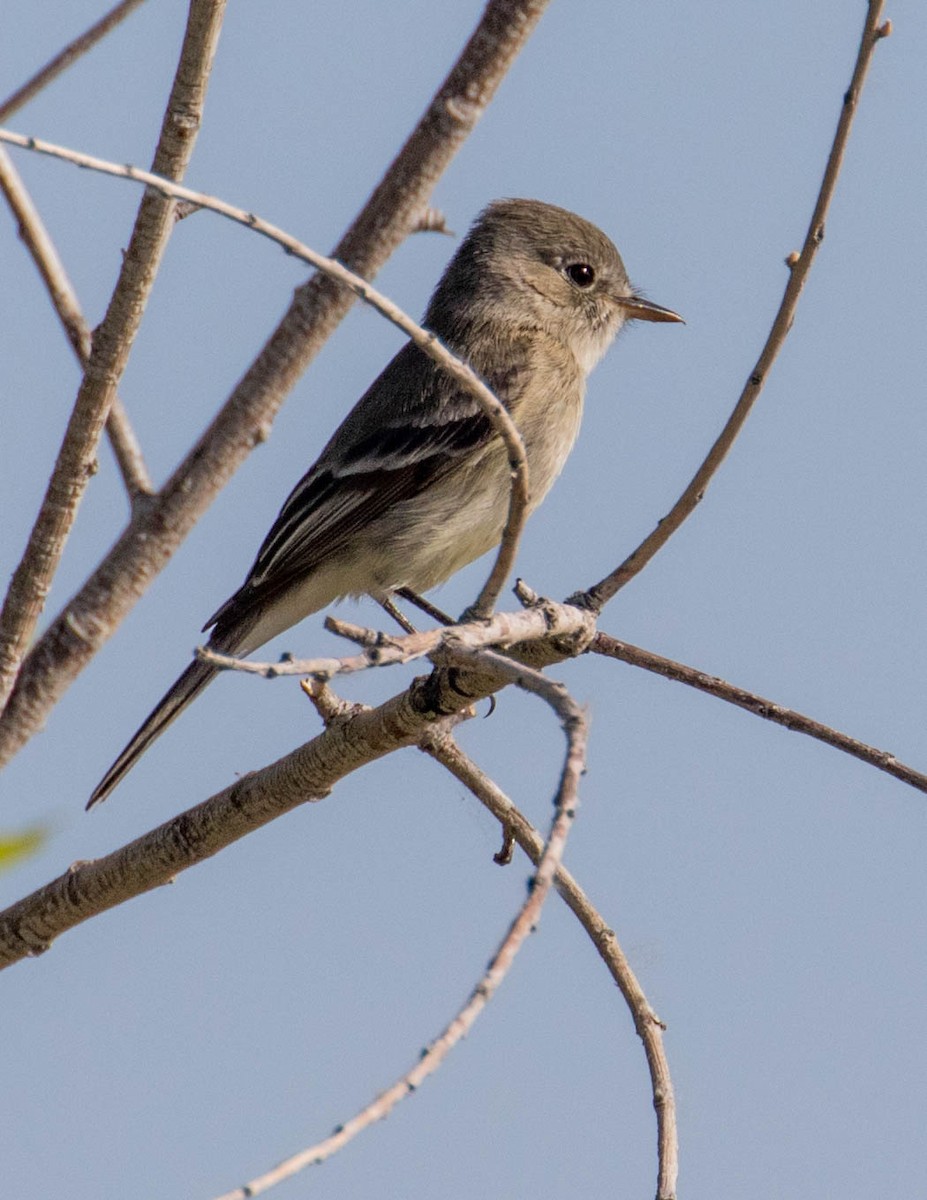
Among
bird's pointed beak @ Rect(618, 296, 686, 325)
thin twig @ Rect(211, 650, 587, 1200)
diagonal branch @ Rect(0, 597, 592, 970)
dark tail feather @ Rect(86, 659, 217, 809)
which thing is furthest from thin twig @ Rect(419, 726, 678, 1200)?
bird's pointed beak @ Rect(618, 296, 686, 325)

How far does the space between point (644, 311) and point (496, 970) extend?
16.0 feet

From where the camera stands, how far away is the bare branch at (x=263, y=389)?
7.89 feet

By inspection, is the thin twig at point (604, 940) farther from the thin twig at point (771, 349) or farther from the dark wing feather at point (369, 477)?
the dark wing feather at point (369, 477)

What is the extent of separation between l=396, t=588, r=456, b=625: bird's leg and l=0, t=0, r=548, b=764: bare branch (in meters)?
2.84

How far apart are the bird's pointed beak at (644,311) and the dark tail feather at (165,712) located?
244cm

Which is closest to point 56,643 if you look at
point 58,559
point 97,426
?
point 58,559

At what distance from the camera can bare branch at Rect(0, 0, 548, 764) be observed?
2.40 m

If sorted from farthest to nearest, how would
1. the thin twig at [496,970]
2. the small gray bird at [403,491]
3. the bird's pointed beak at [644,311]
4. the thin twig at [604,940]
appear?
the bird's pointed beak at [644,311] → the small gray bird at [403,491] → the thin twig at [604,940] → the thin twig at [496,970]

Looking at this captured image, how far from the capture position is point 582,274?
630cm

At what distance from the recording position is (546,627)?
2721 millimetres

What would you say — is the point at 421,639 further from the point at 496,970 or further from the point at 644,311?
the point at 644,311

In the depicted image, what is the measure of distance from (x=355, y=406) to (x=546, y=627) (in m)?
3.35

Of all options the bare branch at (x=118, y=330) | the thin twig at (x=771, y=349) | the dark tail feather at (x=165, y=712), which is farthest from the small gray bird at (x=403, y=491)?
the bare branch at (x=118, y=330)

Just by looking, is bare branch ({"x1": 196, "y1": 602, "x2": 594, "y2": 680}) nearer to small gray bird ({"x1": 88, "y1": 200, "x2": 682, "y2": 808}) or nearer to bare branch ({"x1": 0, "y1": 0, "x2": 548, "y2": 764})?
bare branch ({"x1": 0, "y1": 0, "x2": 548, "y2": 764})
